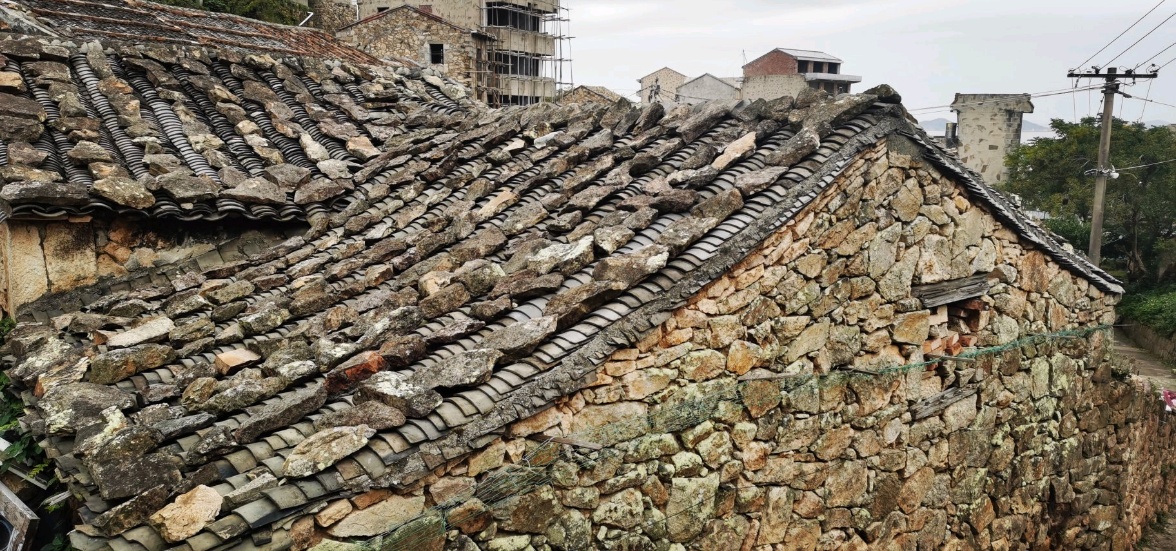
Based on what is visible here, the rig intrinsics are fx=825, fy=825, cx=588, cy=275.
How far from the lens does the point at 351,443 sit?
352 centimetres

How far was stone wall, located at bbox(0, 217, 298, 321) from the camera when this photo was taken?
5848 mm

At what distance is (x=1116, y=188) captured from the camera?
2703cm

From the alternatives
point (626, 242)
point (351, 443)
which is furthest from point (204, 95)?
point (351, 443)

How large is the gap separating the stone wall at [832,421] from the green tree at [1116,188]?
22469 mm

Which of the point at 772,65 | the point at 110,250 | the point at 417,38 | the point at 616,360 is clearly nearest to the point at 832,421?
the point at 616,360

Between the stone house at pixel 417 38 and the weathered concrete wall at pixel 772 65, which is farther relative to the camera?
the weathered concrete wall at pixel 772 65

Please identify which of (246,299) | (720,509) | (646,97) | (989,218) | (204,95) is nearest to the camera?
(720,509)

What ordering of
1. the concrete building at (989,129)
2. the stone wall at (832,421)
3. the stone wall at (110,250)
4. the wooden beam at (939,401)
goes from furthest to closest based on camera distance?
1. the concrete building at (989,129)
2. the stone wall at (110,250)
3. the wooden beam at (939,401)
4. the stone wall at (832,421)

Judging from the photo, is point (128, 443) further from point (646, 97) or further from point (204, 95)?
point (646, 97)

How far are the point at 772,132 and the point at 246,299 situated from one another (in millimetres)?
3670

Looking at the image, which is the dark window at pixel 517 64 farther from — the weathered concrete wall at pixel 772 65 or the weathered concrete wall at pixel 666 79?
the weathered concrete wall at pixel 772 65

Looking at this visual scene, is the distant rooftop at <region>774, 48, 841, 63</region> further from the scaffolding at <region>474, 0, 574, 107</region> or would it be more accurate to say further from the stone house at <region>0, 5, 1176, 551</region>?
the stone house at <region>0, 5, 1176, 551</region>

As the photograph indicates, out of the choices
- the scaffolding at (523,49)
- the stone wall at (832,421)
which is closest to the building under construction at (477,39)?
the scaffolding at (523,49)

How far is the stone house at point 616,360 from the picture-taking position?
3.64 metres
